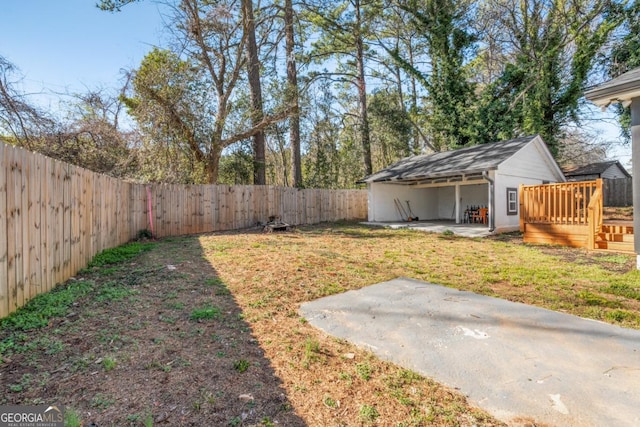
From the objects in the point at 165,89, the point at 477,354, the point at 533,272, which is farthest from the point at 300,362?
the point at 165,89

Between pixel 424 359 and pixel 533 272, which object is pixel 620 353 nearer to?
pixel 424 359

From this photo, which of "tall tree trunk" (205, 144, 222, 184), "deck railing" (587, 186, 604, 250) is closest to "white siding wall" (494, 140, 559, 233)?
"deck railing" (587, 186, 604, 250)

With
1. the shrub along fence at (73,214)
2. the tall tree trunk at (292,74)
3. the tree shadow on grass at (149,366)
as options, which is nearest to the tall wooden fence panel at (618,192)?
the tall tree trunk at (292,74)

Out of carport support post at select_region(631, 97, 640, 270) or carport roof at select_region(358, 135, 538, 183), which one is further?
carport roof at select_region(358, 135, 538, 183)

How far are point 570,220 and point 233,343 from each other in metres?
8.75

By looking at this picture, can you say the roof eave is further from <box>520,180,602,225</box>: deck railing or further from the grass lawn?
the grass lawn

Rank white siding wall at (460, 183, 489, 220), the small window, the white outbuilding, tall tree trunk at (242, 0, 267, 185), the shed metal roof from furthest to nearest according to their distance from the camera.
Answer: the shed metal roof < white siding wall at (460, 183, 489, 220) < tall tree trunk at (242, 0, 267, 185) < the small window < the white outbuilding

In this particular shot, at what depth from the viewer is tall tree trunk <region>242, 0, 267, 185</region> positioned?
11.9 meters

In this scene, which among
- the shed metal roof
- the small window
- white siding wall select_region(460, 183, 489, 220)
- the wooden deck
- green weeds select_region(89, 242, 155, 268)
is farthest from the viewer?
the shed metal roof

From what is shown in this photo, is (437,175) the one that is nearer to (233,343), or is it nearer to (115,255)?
(115,255)

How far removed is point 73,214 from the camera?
4398 mm

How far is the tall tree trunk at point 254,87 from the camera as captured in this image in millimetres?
11906

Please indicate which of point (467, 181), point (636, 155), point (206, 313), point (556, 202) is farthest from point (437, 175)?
point (206, 313)

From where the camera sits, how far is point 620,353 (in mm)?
2414
